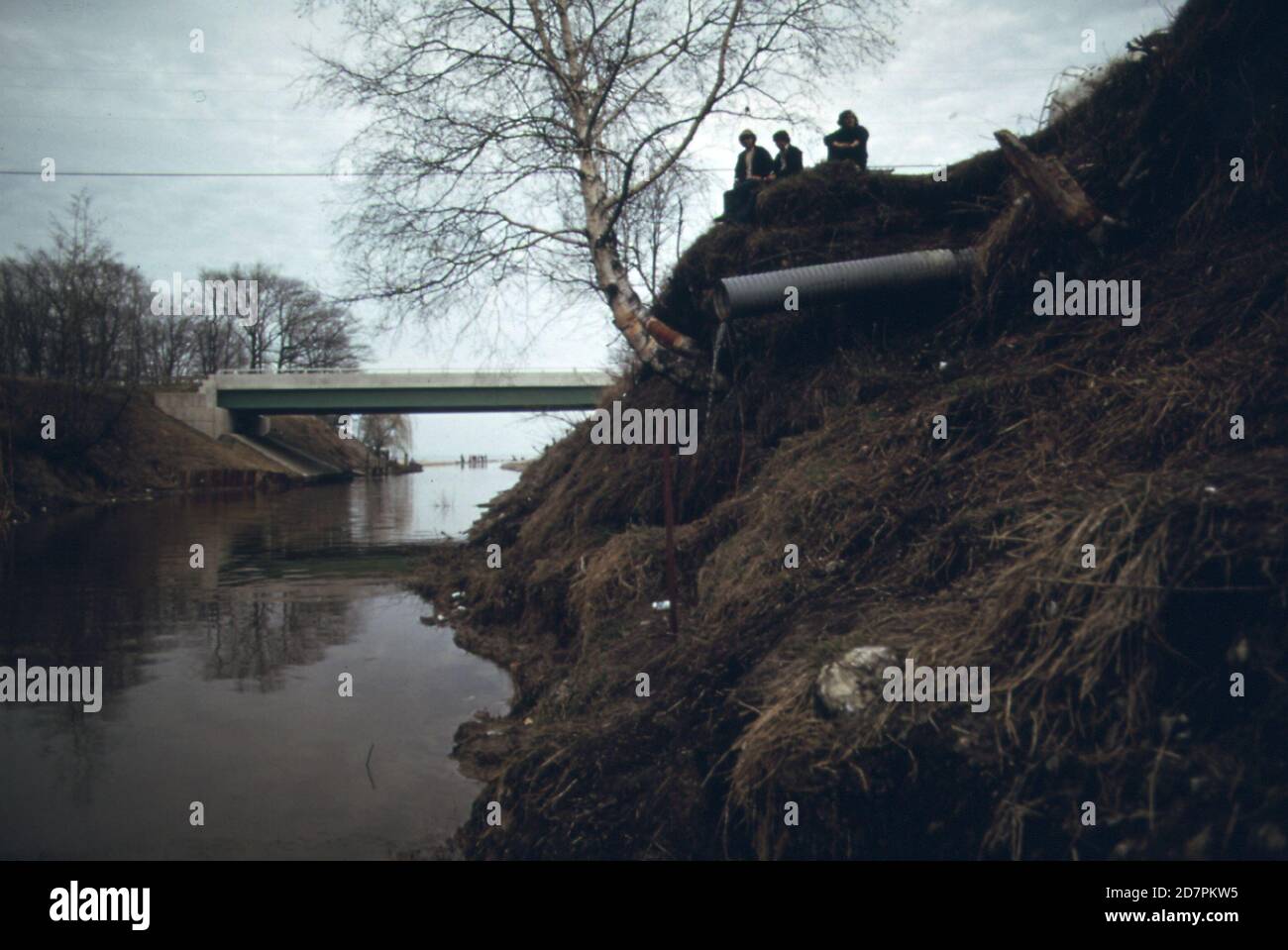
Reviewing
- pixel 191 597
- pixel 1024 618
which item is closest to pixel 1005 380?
pixel 1024 618

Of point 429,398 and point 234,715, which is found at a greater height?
point 429,398

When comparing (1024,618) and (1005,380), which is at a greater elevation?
(1005,380)

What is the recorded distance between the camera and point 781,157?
10.9 metres

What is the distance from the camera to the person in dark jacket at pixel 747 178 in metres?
9.37

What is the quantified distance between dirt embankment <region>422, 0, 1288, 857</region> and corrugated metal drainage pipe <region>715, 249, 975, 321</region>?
322mm

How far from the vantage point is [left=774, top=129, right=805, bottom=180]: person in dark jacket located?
35.2 feet

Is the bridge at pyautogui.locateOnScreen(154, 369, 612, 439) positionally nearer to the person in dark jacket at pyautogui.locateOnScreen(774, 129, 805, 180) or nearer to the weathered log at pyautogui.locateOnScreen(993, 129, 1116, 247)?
the person in dark jacket at pyautogui.locateOnScreen(774, 129, 805, 180)

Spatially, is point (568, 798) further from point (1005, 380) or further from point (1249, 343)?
point (1249, 343)

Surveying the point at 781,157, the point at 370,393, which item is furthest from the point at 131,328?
the point at 781,157

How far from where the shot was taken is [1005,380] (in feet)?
17.9

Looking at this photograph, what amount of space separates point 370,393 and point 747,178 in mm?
36528

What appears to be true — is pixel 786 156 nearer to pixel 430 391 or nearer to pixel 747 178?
pixel 747 178

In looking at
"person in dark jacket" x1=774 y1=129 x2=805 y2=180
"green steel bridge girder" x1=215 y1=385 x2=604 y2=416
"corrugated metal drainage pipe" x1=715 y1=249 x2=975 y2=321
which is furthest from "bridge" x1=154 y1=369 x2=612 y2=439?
"corrugated metal drainage pipe" x1=715 y1=249 x2=975 y2=321

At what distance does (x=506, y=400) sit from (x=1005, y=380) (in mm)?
39618
